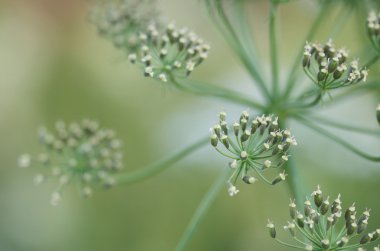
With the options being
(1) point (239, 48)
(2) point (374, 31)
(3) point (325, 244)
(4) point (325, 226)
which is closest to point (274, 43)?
(1) point (239, 48)

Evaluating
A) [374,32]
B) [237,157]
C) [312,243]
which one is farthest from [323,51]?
[312,243]

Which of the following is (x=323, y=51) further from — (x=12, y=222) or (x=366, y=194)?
(x=12, y=222)

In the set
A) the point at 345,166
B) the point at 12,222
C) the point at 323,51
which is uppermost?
the point at 345,166

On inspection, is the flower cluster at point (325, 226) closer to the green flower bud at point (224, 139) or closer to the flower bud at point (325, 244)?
the flower bud at point (325, 244)

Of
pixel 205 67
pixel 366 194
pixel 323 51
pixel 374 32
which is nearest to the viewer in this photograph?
pixel 323 51

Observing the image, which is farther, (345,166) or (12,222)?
(12,222)

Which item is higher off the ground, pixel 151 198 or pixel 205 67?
pixel 205 67
